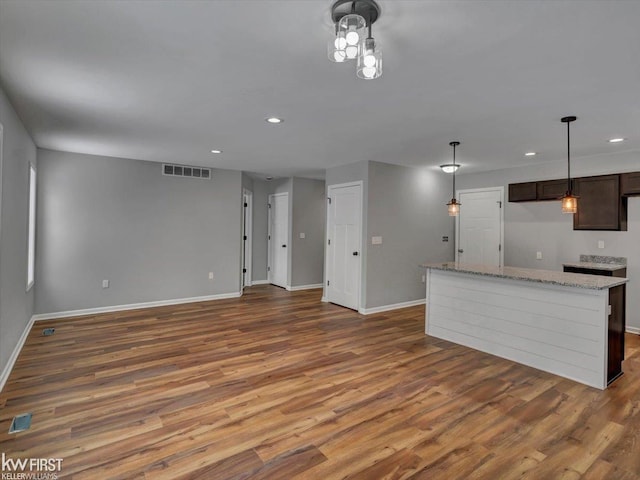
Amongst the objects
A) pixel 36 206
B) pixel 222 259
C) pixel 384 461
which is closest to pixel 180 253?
pixel 222 259

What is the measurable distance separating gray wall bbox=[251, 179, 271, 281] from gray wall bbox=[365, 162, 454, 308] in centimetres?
341

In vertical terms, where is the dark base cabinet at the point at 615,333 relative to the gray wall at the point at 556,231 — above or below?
below

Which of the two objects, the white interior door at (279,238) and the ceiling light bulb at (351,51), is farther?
the white interior door at (279,238)

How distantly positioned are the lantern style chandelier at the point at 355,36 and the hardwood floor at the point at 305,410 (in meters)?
2.25

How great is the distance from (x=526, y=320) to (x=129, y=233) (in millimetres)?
5736

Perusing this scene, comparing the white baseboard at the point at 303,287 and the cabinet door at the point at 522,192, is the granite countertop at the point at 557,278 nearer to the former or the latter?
the cabinet door at the point at 522,192

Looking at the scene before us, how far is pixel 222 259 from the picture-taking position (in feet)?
21.6

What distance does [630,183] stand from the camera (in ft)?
15.0

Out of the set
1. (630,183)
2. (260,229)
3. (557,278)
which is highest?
(630,183)

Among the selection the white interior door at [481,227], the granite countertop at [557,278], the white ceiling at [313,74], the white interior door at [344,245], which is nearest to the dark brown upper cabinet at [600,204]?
the white ceiling at [313,74]

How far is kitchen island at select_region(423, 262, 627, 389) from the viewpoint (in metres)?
3.13

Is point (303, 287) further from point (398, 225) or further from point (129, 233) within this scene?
point (129, 233)

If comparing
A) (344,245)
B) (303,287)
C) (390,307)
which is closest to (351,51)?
(344,245)

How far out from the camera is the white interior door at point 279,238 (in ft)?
25.5
